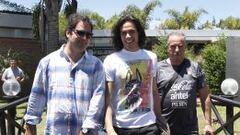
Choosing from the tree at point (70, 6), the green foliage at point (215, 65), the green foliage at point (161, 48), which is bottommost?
the green foliage at point (215, 65)

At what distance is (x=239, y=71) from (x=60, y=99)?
47.2 feet

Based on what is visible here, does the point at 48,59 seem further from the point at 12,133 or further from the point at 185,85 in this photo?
the point at 12,133

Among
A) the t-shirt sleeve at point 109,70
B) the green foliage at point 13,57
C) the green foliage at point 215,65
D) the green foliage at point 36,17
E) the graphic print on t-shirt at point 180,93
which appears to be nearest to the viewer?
the t-shirt sleeve at point 109,70

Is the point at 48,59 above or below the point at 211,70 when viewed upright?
above

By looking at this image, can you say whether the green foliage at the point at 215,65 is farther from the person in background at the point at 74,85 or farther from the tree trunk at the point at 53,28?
the person in background at the point at 74,85

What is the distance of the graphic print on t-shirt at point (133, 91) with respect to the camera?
3.57 metres

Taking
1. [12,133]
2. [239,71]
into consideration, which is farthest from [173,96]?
[239,71]

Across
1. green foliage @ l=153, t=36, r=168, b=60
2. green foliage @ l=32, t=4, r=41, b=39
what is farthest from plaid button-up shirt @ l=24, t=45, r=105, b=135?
green foliage @ l=32, t=4, r=41, b=39

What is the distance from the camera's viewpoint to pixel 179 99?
4.44 meters

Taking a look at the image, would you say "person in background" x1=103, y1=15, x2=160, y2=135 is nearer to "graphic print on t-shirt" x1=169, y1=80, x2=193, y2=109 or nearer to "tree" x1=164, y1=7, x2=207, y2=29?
"graphic print on t-shirt" x1=169, y1=80, x2=193, y2=109

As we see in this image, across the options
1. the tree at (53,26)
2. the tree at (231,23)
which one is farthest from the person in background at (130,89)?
the tree at (231,23)

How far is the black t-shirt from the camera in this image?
4.45m

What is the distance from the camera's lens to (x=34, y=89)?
3434 millimetres

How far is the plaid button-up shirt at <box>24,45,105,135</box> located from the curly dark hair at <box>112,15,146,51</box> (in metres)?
0.43
